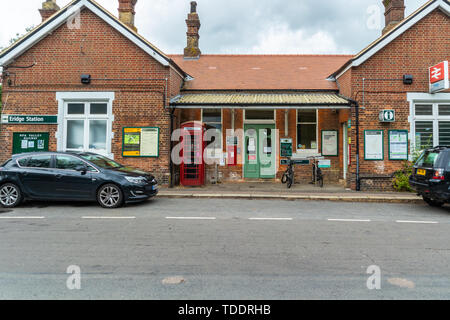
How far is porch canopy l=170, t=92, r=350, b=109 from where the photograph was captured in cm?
1238

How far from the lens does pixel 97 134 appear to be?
13.3m

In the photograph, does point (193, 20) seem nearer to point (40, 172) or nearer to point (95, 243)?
point (40, 172)

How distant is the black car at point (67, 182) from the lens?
8906 mm

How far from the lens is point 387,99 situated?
12.5m

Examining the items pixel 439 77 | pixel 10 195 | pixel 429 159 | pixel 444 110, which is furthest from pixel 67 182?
pixel 444 110

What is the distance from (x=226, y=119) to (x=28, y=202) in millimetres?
8377

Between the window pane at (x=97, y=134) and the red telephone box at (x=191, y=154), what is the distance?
3.27 m

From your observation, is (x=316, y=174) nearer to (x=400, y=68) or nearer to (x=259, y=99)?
(x=259, y=99)

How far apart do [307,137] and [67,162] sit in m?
9.86

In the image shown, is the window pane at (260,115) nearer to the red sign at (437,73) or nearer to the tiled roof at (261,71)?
the tiled roof at (261,71)

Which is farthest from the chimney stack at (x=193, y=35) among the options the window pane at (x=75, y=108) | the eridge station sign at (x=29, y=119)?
the eridge station sign at (x=29, y=119)

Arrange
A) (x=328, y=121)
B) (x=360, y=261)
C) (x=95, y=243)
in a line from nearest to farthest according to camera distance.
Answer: (x=360, y=261), (x=95, y=243), (x=328, y=121)

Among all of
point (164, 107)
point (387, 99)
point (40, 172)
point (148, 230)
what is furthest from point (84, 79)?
point (387, 99)
